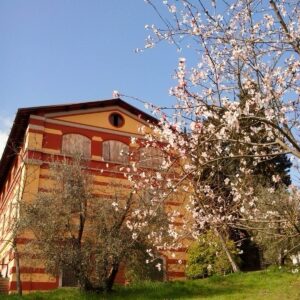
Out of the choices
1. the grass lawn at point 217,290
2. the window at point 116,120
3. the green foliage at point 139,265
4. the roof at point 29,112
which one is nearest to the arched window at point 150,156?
the grass lawn at point 217,290

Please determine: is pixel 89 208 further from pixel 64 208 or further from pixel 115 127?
pixel 115 127

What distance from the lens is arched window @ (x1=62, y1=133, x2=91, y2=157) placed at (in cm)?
2720

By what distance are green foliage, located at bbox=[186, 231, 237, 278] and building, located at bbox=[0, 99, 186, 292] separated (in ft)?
3.10

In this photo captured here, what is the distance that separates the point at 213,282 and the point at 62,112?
14.0m

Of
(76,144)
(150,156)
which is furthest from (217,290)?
(76,144)

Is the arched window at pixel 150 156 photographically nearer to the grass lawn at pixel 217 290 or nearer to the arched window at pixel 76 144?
the grass lawn at pixel 217 290

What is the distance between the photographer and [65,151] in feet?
88.4

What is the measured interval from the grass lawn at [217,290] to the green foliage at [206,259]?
4932 millimetres

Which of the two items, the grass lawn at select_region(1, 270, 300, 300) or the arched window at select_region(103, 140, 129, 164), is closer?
the grass lawn at select_region(1, 270, 300, 300)

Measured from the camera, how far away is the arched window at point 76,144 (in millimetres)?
27200

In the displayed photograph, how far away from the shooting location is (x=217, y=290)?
18172mm

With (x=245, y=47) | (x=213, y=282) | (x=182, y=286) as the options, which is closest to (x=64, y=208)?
(x=182, y=286)

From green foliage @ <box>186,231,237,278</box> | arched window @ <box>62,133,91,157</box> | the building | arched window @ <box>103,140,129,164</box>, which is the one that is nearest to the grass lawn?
green foliage @ <box>186,231,237,278</box>

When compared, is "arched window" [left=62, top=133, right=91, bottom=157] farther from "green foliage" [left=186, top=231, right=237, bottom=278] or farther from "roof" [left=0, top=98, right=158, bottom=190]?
"green foliage" [left=186, top=231, right=237, bottom=278]
